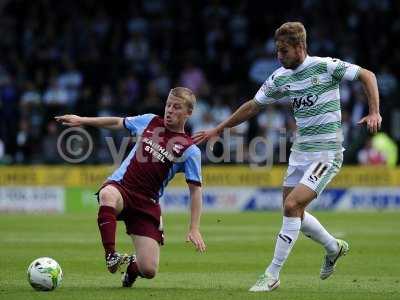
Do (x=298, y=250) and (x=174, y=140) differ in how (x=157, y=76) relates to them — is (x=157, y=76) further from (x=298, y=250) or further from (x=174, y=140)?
(x=174, y=140)

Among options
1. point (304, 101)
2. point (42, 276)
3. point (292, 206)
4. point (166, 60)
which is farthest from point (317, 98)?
point (166, 60)

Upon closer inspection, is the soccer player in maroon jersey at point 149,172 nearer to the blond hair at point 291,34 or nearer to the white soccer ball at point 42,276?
the white soccer ball at point 42,276

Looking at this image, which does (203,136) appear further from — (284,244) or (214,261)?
(214,261)

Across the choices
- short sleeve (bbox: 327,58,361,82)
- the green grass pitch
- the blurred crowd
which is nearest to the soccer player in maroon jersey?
the green grass pitch

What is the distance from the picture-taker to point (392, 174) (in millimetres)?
23422

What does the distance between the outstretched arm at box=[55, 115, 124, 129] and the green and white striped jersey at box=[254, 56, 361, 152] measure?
167 cm

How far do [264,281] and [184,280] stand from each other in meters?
1.39

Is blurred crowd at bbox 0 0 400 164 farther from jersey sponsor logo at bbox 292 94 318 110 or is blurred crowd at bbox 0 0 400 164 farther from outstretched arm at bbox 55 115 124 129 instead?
jersey sponsor logo at bbox 292 94 318 110

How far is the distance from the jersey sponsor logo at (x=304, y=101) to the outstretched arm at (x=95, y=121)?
172 centimetres

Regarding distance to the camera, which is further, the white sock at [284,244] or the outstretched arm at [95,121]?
the outstretched arm at [95,121]

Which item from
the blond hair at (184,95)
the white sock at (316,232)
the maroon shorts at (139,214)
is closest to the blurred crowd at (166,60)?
the white sock at (316,232)

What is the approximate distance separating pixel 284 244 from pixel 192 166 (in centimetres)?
116

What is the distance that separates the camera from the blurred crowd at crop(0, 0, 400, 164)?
77.0 feet

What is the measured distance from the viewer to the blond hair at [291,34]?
9.39 m
